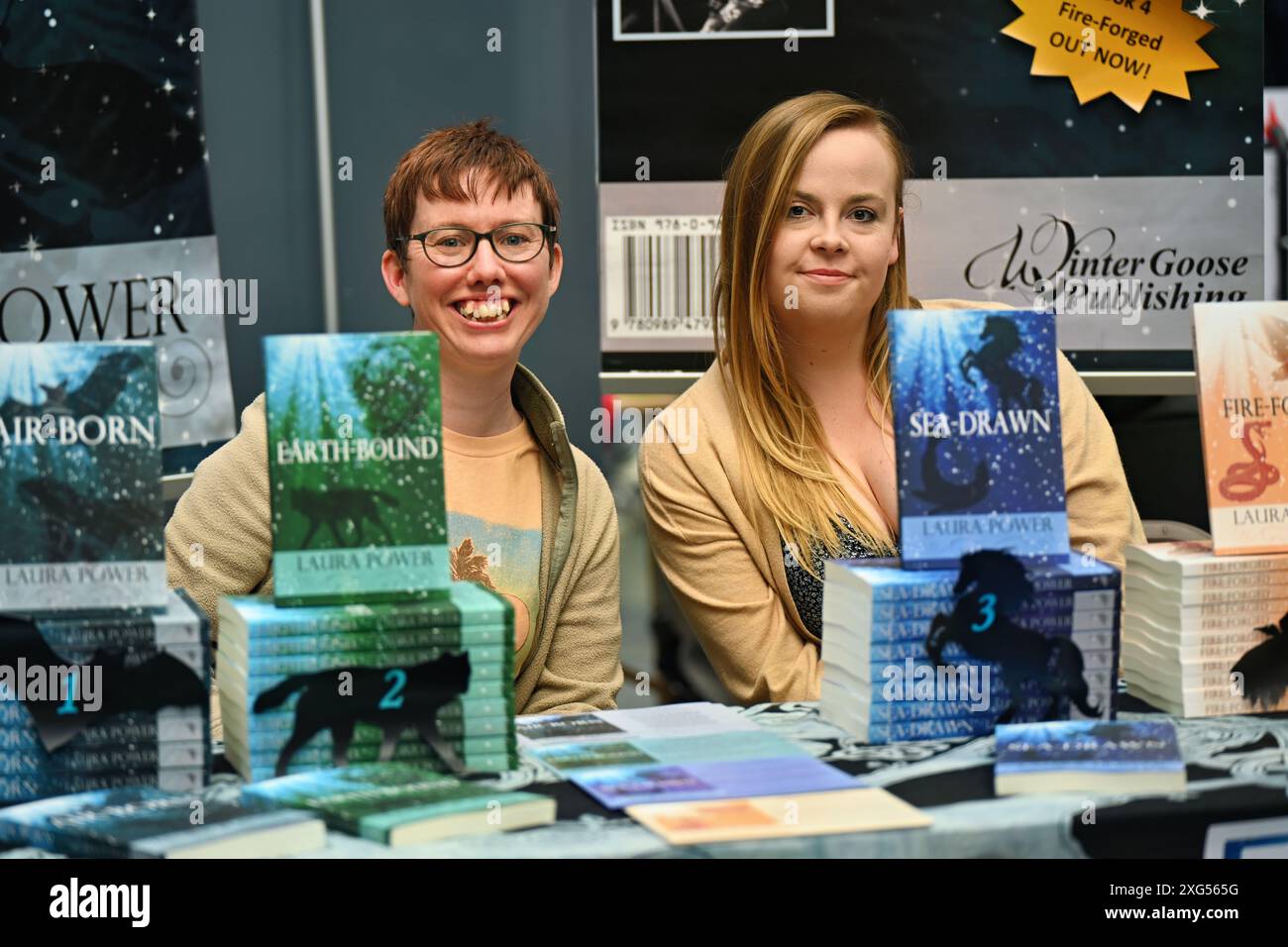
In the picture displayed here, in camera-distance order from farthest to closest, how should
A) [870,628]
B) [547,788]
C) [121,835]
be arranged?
1. [870,628]
2. [547,788]
3. [121,835]

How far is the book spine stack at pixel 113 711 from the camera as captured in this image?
1.47 m

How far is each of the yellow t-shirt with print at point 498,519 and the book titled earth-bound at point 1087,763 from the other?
0.82 m

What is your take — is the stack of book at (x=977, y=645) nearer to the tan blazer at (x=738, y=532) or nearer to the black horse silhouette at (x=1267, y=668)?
the black horse silhouette at (x=1267, y=668)

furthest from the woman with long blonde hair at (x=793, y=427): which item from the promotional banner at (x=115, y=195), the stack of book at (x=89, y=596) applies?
the promotional banner at (x=115, y=195)

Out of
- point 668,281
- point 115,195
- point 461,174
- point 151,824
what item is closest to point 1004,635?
point 151,824

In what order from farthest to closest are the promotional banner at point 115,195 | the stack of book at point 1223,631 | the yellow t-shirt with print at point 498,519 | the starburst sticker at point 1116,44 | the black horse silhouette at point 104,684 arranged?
the starburst sticker at point 1116,44 → the promotional banner at point 115,195 → the yellow t-shirt with print at point 498,519 → the stack of book at point 1223,631 → the black horse silhouette at point 104,684

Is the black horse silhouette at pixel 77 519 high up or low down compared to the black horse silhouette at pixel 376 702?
up

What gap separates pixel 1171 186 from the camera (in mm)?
2865

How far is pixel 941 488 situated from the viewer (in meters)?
1.69

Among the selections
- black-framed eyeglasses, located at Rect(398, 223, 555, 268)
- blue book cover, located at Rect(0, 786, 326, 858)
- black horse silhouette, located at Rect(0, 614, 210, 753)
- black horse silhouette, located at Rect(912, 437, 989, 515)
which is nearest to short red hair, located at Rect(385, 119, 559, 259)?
black-framed eyeglasses, located at Rect(398, 223, 555, 268)

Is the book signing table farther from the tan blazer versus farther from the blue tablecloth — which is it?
the tan blazer

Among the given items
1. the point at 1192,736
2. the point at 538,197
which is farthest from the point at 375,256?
the point at 1192,736
